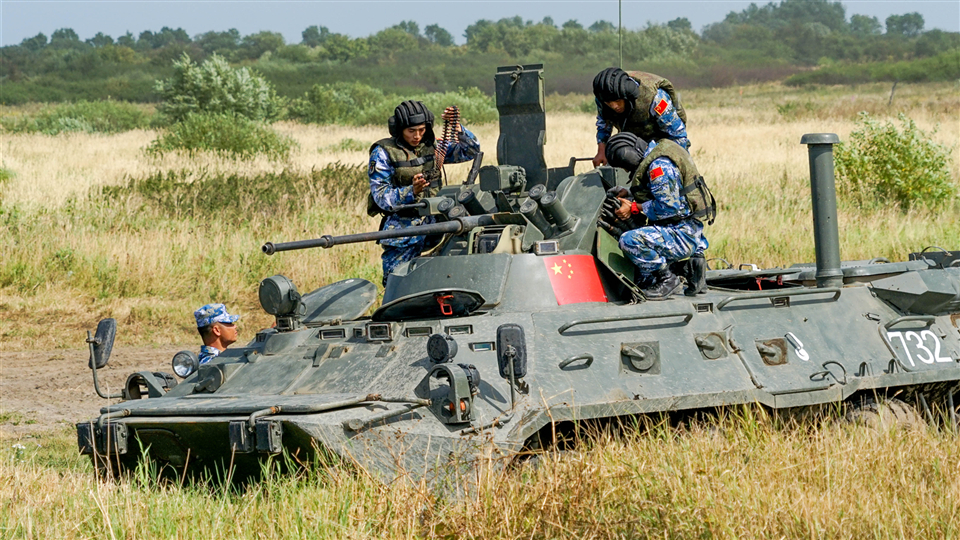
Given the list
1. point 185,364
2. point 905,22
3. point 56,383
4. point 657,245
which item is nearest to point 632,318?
point 657,245

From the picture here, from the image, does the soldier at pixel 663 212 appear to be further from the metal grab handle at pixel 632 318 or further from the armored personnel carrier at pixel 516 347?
→ the metal grab handle at pixel 632 318

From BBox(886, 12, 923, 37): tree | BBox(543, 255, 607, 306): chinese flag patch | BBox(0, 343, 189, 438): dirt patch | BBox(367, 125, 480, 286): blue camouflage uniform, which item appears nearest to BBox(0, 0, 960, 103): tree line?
BBox(886, 12, 923, 37): tree

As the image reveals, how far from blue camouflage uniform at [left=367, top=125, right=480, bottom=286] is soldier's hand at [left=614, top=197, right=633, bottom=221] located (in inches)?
62.4

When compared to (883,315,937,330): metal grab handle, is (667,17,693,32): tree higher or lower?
higher

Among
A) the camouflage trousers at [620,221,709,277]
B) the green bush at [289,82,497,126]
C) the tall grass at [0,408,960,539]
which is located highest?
the green bush at [289,82,497,126]

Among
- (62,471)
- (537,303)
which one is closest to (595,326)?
(537,303)

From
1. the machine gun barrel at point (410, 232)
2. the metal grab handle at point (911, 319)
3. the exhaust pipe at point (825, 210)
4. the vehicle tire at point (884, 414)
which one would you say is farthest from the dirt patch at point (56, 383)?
the metal grab handle at point (911, 319)

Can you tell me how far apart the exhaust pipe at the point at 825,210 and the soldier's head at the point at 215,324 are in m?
4.25

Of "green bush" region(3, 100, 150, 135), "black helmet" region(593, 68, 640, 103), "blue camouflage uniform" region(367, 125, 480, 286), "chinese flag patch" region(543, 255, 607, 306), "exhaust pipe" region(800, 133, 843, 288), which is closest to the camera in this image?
"chinese flag patch" region(543, 255, 607, 306)

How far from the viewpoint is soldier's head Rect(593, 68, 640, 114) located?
7723mm

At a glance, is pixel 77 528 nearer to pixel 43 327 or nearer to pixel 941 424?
pixel 941 424

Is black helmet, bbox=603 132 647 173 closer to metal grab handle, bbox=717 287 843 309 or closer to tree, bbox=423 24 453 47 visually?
metal grab handle, bbox=717 287 843 309

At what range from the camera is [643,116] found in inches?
315

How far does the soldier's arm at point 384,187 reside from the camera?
8.84 metres
